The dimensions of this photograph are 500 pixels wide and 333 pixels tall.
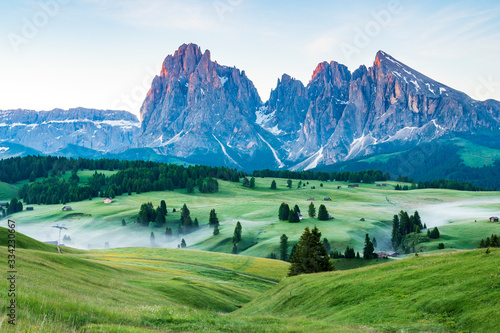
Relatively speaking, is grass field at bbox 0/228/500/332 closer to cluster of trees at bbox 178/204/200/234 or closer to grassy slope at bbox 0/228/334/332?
grassy slope at bbox 0/228/334/332

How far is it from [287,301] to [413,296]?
1758cm

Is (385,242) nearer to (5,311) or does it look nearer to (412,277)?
(412,277)

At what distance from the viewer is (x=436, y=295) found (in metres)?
29.1

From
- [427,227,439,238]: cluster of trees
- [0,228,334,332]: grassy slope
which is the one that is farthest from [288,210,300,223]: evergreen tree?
[0,228,334,332]: grassy slope

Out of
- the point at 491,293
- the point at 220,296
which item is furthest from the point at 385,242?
the point at 491,293

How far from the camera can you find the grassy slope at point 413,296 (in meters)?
25.4

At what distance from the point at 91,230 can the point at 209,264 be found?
10581 cm

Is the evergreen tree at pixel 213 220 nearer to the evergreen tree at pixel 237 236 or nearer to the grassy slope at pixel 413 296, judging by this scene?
the evergreen tree at pixel 237 236

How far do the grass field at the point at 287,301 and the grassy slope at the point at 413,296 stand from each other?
77 mm

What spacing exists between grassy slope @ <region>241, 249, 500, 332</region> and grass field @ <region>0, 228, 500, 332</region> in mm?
77

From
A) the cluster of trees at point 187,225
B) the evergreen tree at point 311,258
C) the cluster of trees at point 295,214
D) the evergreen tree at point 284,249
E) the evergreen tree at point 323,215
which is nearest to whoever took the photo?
the evergreen tree at point 311,258

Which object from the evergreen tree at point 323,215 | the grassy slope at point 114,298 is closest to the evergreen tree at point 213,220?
the evergreen tree at point 323,215

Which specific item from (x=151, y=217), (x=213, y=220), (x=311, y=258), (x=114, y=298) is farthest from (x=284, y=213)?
(x=114, y=298)

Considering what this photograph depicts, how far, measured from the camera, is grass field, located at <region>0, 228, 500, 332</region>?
851 inches
